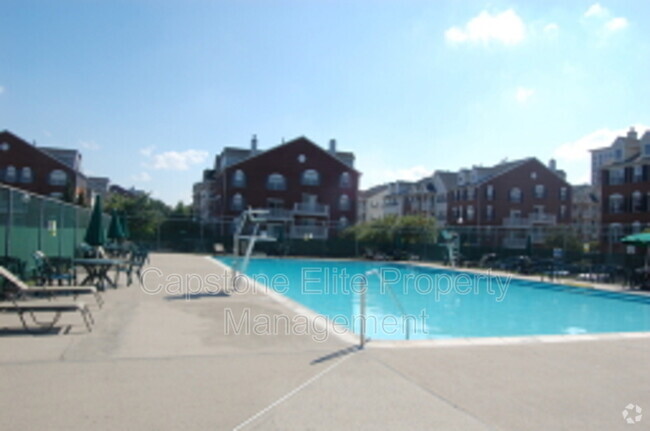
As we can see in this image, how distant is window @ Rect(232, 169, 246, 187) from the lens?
143 ft

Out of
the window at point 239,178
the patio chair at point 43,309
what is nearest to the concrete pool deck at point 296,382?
the patio chair at point 43,309

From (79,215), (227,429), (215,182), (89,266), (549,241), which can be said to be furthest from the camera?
(215,182)

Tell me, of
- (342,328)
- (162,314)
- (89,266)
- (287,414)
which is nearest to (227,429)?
(287,414)

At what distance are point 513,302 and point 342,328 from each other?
32.1ft

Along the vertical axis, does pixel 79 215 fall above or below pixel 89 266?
above

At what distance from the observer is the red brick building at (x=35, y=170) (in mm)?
43094

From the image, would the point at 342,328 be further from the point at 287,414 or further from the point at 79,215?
the point at 79,215

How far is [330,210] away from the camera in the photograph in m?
45.5

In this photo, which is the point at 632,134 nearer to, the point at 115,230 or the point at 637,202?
the point at 637,202

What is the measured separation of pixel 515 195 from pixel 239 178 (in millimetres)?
24675

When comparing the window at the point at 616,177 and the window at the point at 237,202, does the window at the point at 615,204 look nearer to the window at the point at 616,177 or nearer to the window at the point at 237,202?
the window at the point at 616,177

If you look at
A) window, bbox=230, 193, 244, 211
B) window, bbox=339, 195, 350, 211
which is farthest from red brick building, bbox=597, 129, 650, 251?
window, bbox=230, 193, 244, 211

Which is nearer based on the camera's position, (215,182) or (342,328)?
(342,328)

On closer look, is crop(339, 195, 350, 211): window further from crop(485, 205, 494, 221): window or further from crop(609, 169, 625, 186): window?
crop(609, 169, 625, 186): window
